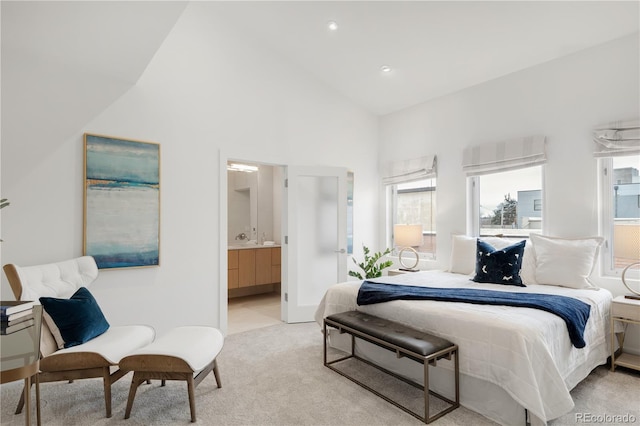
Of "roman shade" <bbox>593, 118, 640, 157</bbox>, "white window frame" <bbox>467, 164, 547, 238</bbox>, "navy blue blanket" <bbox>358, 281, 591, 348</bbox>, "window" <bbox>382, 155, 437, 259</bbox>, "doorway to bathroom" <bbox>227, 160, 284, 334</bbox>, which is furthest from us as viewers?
"doorway to bathroom" <bbox>227, 160, 284, 334</bbox>

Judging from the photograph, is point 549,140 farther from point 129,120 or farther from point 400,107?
point 129,120

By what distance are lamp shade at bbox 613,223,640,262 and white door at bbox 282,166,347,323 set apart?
9.07 ft

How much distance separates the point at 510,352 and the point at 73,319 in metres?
2.80

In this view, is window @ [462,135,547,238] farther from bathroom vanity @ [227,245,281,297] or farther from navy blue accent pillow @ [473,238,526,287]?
bathroom vanity @ [227,245,281,297]

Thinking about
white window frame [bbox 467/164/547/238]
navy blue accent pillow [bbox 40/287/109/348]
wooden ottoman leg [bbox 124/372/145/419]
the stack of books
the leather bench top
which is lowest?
wooden ottoman leg [bbox 124/372/145/419]

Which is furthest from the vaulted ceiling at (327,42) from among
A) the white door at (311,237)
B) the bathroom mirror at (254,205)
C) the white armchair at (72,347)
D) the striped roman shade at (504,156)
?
the bathroom mirror at (254,205)

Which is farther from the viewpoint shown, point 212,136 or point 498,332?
point 212,136

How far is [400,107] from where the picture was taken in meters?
5.21

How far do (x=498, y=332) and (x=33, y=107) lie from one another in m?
3.31

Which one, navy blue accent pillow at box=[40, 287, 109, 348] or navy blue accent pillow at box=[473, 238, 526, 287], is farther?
navy blue accent pillow at box=[473, 238, 526, 287]

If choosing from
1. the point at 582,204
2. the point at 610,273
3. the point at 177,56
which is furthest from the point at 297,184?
the point at 610,273

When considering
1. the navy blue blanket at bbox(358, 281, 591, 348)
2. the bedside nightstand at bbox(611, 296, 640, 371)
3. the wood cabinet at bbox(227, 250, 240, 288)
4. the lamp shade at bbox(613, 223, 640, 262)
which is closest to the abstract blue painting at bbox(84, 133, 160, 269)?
the wood cabinet at bbox(227, 250, 240, 288)

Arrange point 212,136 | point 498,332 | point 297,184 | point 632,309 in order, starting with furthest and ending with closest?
point 297,184 → point 212,136 → point 632,309 → point 498,332

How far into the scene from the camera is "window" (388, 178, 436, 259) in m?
4.93
